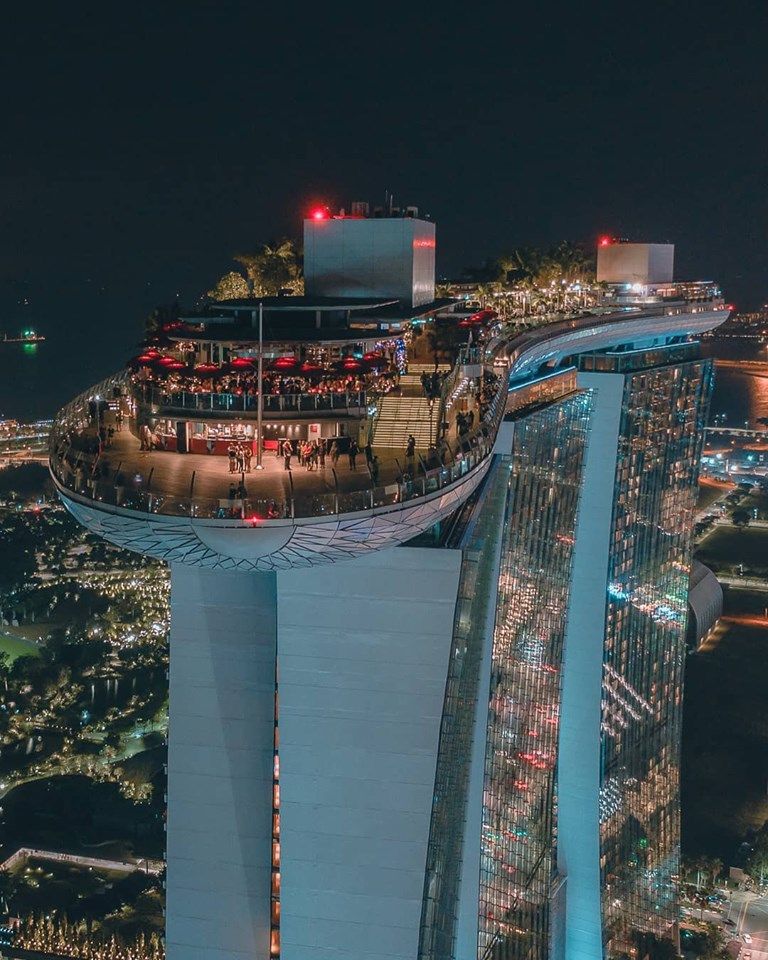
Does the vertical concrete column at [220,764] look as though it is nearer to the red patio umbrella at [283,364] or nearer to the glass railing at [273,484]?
the glass railing at [273,484]

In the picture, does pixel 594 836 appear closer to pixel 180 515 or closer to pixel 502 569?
pixel 502 569

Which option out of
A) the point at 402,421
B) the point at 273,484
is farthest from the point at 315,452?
the point at 402,421

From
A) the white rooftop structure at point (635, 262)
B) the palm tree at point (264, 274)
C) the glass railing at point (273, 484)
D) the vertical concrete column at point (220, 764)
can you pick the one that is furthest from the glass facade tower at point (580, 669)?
the palm tree at point (264, 274)

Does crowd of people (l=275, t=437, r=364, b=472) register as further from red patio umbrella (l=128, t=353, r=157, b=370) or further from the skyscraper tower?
red patio umbrella (l=128, t=353, r=157, b=370)

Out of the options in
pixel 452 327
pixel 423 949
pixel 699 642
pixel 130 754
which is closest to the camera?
pixel 423 949

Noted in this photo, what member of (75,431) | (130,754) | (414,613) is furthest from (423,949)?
(130,754)
